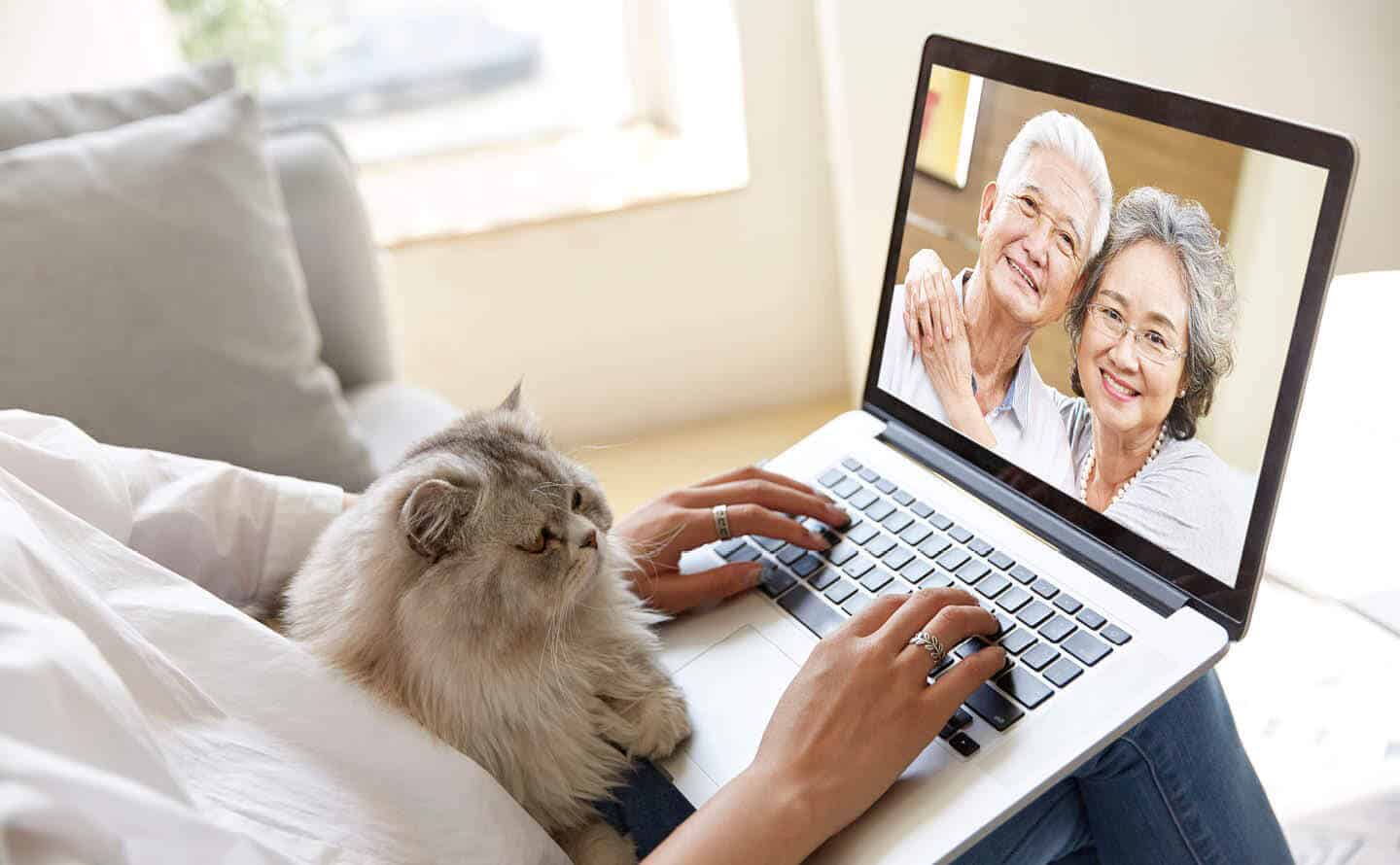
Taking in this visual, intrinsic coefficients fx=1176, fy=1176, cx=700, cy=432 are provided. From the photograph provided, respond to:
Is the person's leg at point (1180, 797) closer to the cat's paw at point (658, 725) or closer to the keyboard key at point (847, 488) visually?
the cat's paw at point (658, 725)

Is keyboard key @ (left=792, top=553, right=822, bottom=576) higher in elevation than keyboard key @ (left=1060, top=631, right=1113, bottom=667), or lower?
lower

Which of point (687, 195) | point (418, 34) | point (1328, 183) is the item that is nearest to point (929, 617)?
point (1328, 183)

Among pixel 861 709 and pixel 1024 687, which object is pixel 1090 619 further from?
pixel 861 709

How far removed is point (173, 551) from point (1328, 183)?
95 centimetres

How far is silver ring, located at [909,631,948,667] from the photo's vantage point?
87cm

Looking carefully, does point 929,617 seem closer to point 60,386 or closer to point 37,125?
point 60,386

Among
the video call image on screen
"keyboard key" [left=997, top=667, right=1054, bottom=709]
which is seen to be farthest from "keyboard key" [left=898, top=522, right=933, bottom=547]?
"keyboard key" [left=997, top=667, right=1054, bottom=709]

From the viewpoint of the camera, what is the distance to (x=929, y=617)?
893mm

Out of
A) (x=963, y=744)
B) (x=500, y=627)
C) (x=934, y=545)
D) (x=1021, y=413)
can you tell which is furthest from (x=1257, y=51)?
(x=500, y=627)

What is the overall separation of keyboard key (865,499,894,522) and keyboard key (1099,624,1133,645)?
0.26m

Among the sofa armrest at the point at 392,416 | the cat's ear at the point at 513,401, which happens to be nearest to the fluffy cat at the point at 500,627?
the cat's ear at the point at 513,401

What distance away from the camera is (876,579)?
1076mm

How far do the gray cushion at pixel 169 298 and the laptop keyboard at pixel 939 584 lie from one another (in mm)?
649

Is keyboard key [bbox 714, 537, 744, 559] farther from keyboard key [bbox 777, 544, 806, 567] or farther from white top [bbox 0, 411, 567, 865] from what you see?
white top [bbox 0, 411, 567, 865]
